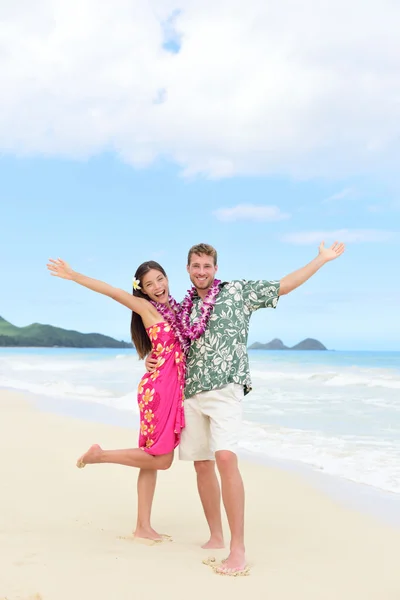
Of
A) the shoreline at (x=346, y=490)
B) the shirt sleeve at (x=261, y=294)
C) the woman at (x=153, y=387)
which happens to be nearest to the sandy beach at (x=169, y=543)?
the shoreline at (x=346, y=490)

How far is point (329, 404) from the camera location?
12789 mm

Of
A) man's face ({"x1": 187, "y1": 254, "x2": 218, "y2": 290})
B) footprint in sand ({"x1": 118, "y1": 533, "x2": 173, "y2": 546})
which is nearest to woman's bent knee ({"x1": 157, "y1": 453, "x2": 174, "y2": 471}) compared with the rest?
footprint in sand ({"x1": 118, "y1": 533, "x2": 173, "y2": 546})

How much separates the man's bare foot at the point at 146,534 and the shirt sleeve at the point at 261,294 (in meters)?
1.55

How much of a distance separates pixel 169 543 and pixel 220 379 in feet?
3.68

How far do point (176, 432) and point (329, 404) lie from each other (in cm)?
934

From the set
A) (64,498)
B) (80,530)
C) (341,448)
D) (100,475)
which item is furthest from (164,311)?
(341,448)

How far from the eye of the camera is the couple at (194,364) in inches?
150

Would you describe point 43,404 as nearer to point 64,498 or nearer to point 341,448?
point 341,448

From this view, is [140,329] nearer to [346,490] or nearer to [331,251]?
[331,251]

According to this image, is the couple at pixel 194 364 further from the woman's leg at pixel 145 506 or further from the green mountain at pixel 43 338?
the green mountain at pixel 43 338

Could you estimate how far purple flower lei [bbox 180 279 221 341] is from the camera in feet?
12.7

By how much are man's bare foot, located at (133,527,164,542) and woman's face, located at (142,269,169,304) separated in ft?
4.73

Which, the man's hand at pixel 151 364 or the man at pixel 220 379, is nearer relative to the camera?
the man at pixel 220 379

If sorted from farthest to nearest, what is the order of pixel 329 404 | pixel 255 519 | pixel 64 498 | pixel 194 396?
pixel 329 404, pixel 64 498, pixel 255 519, pixel 194 396
